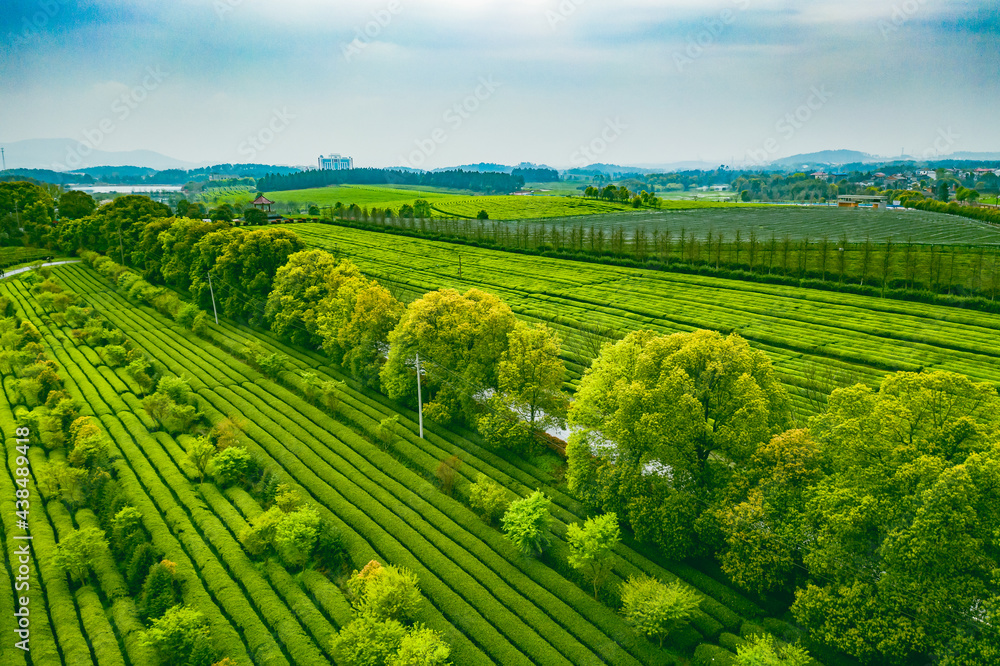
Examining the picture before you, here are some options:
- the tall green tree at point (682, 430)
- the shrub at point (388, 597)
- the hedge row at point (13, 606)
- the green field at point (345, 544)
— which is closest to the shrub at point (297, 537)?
the green field at point (345, 544)

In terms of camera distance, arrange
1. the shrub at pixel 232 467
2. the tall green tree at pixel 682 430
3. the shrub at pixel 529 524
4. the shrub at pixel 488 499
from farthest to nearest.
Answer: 1. the shrub at pixel 232 467
2. the shrub at pixel 488 499
3. the shrub at pixel 529 524
4. the tall green tree at pixel 682 430

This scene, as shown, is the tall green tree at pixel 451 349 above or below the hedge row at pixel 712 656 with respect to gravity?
above

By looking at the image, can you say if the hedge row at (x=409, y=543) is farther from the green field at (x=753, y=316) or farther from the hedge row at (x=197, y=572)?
the green field at (x=753, y=316)

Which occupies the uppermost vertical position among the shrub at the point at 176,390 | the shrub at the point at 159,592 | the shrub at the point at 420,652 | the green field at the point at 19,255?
the green field at the point at 19,255

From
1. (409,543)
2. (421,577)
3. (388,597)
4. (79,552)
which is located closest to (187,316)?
(79,552)

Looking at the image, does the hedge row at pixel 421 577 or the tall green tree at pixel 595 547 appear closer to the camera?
the hedge row at pixel 421 577

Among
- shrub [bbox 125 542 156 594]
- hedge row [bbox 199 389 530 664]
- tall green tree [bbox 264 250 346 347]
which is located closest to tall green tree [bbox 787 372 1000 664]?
hedge row [bbox 199 389 530 664]

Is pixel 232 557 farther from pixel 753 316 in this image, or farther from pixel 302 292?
pixel 753 316

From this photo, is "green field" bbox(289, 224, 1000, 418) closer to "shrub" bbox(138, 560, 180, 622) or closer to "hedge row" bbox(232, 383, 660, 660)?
"hedge row" bbox(232, 383, 660, 660)
